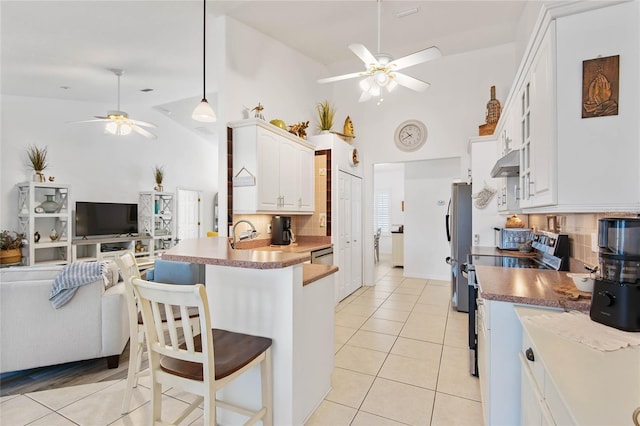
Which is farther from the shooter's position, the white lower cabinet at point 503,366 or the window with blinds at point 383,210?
the window with blinds at point 383,210

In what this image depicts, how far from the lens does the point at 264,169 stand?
346cm

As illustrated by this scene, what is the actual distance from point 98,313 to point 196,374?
1.75m

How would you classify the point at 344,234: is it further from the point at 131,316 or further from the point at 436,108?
the point at 131,316

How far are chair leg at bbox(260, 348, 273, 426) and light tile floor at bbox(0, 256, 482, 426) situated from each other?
398 millimetres

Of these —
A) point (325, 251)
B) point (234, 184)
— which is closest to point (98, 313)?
point (234, 184)

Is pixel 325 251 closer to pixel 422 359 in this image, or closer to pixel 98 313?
pixel 422 359

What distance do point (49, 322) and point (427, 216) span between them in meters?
5.77

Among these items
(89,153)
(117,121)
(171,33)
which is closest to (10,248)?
(89,153)

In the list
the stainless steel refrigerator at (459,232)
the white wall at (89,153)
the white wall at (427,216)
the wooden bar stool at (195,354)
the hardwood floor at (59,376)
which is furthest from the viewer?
the white wall at (427,216)

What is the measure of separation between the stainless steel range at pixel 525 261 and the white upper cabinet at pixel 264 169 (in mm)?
2206

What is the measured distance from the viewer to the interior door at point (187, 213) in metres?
7.38

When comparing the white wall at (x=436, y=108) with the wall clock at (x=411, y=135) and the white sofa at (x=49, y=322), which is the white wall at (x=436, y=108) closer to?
the wall clock at (x=411, y=135)

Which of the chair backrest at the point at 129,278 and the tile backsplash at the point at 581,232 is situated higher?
the tile backsplash at the point at 581,232

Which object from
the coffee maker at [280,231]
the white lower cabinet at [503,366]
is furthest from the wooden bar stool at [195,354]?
Result: the coffee maker at [280,231]
